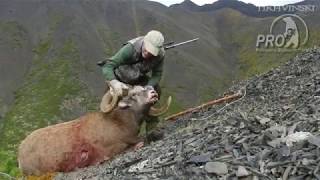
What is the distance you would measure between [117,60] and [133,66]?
53 cm

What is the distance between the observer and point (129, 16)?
153m

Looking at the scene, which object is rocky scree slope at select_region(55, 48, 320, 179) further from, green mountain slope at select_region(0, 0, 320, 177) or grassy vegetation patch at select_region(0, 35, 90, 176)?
green mountain slope at select_region(0, 0, 320, 177)

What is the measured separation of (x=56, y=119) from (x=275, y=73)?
82.9 meters

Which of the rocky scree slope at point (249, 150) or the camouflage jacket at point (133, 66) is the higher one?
the camouflage jacket at point (133, 66)

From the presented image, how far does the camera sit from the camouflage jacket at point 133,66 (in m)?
14.6

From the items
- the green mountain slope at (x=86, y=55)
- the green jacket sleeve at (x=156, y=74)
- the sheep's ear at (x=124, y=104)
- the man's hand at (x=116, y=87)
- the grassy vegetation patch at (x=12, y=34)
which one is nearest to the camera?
the man's hand at (x=116, y=87)

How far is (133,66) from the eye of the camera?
15.0 m

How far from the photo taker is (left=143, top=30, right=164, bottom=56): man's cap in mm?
14094

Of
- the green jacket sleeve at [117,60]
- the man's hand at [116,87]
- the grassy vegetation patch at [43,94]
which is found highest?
the green jacket sleeve at [117,60]

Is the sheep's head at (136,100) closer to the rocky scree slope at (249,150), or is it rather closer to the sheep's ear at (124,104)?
the sheep's ear at (124,104)

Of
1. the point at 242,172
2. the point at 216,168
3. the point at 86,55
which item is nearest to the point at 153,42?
the point at 216,168

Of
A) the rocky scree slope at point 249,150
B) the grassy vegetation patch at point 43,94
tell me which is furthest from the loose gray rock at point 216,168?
the grassy vegetation patch at point 43,94

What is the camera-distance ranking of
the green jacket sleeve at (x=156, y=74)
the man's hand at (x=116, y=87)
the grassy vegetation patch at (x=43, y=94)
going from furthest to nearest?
the grassy vegetation patch at (x=43, y=94) < the green jacket sleeve at (x=156, y=74) < the man's hand at (x=116, y=87)

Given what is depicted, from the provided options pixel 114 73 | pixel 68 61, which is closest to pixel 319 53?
pixel 114 73
